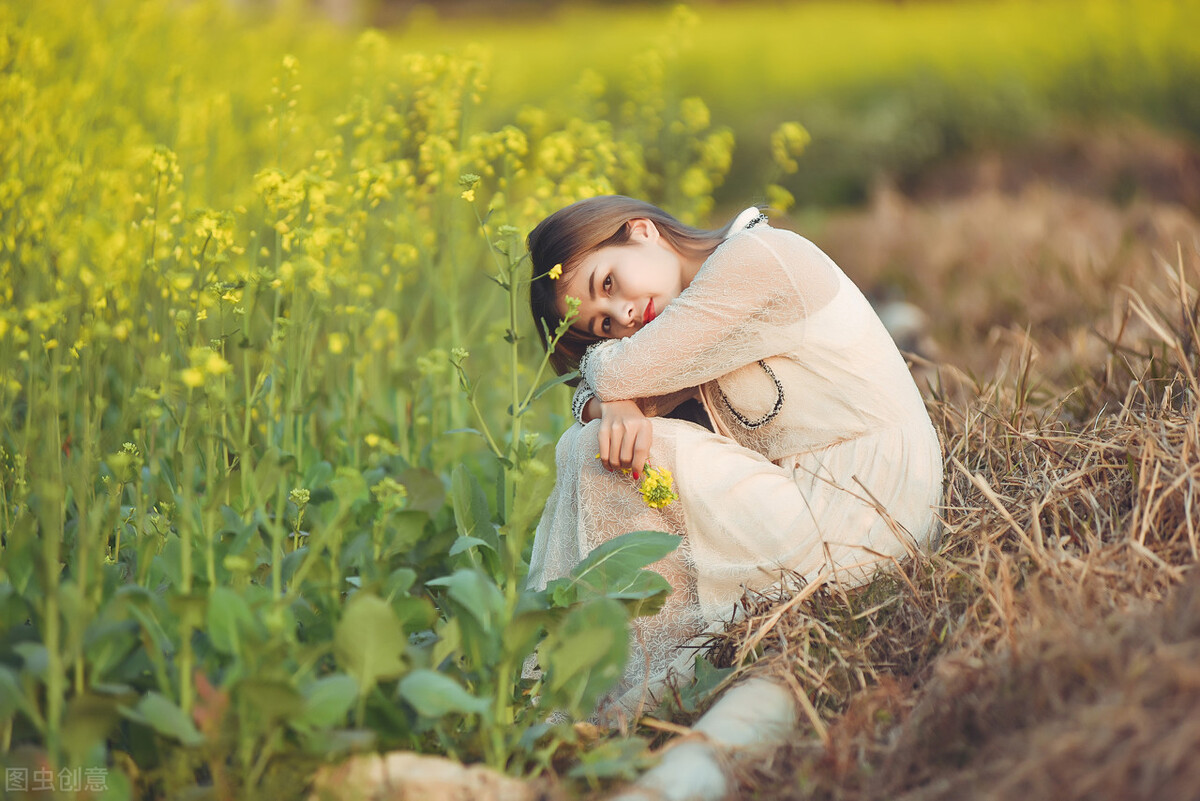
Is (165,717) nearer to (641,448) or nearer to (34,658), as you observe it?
(34,658)

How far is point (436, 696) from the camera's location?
1.44 m

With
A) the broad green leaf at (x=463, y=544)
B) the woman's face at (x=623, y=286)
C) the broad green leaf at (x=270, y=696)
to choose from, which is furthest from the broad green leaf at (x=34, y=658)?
the woman's face at (x=623, y=286)

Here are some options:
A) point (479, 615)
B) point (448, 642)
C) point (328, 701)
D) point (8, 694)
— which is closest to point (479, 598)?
point (479, 615)

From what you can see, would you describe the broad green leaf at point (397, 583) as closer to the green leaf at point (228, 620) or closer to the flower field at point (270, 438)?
the flower field at point (270, 438)

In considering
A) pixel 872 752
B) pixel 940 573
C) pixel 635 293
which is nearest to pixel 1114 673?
pixel 872 752

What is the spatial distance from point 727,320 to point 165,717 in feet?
3.76

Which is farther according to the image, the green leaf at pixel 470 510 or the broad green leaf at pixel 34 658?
the green leaf at pixel 470 510

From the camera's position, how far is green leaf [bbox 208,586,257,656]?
1.44m

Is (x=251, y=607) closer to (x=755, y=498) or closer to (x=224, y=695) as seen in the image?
(x=224, y=695)

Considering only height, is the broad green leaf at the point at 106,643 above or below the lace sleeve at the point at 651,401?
below

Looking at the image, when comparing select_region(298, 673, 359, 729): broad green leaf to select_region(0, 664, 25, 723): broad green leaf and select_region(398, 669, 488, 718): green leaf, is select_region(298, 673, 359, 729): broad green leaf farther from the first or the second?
select_region(0, 664, 25, 723): broad green leaf

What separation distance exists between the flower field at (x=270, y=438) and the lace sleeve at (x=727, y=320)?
0.78 feet

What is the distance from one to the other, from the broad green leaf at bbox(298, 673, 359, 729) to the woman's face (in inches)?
37.8

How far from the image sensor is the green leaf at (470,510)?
2039 millimetres
